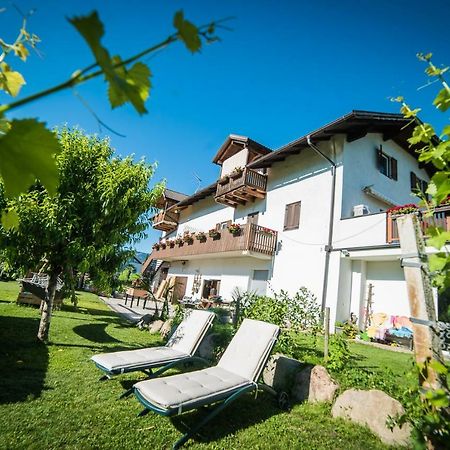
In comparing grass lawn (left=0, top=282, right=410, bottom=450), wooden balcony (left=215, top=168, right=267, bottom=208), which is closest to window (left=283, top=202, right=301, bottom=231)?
wooden balcony (left=215, top=168, right=267, bottom=208)

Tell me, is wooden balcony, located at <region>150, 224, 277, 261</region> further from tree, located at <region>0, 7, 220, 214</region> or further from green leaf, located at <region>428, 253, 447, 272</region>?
tree, located at <region>0, 7, 220, 214</region>

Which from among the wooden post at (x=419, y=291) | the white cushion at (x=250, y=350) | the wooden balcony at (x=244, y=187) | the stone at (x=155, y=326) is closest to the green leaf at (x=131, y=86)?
the wooden post at (x=419, y=291)

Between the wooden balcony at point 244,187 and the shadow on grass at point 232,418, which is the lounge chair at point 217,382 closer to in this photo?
the shadow on grass at point 232,418

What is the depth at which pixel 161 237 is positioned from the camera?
30531 millimetres

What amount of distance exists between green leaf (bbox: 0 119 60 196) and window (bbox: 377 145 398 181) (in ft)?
52.2

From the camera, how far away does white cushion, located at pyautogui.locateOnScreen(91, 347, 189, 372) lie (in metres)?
4.52

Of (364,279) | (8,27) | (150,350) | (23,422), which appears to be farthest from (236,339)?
(364,279)

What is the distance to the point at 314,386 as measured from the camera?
4734mm

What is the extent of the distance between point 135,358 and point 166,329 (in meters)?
4.09

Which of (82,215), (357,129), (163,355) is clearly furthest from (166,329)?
(357,129)

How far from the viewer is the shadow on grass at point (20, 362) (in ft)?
13.3

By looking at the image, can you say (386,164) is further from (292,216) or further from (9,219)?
(9,219)

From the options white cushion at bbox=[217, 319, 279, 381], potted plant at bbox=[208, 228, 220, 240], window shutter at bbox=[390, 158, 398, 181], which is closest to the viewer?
white cushion at bbox=[217, 319, 279, 381]

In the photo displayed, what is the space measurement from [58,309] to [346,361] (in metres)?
10.6
